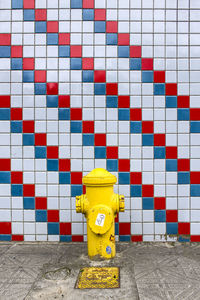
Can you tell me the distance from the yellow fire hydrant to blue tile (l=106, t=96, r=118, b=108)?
40.7 inches

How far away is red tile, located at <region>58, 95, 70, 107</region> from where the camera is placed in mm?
3459

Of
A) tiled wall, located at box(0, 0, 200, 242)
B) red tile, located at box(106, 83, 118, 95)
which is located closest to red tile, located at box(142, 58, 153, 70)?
tiled wall, located at box(0, 0, 200, 242)

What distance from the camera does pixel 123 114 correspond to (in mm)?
3455

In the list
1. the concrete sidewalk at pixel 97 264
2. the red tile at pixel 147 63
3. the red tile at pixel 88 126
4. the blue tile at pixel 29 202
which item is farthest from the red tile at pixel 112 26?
the concrete sidewalk at pixel 97 264

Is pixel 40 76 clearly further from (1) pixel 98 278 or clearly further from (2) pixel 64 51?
(1) pixel 98 278

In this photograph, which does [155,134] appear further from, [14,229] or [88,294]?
A: [14,229]

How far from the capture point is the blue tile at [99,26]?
11.3 ft

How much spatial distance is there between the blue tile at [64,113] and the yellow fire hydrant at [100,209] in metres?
1.01

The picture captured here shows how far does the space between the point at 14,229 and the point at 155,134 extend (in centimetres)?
240

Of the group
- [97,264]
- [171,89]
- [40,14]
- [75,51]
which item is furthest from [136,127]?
[40,14]

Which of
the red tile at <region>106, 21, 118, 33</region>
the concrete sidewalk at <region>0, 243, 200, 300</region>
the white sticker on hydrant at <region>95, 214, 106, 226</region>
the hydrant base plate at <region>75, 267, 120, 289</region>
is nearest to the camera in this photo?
the concrete sidewalk at <region>0, 243, 200, 300</region>

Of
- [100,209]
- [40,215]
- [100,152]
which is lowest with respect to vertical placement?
[40,215]

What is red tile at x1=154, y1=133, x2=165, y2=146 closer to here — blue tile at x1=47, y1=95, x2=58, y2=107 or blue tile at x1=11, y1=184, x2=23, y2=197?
blue tile at x1=47, y1=95, x2=58, y2=107

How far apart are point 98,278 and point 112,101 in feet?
7.23
